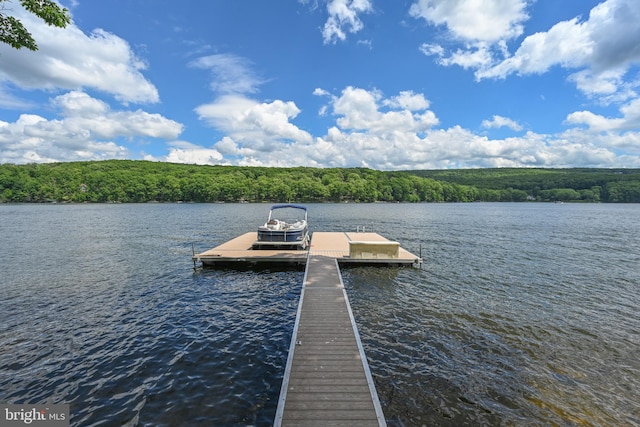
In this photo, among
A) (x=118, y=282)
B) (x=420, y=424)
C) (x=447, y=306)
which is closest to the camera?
(x=420, y=424)

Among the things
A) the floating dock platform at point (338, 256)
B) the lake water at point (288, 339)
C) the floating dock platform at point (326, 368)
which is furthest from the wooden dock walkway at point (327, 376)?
the floating dock platform at point (338, 256)

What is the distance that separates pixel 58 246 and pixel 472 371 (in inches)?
1244

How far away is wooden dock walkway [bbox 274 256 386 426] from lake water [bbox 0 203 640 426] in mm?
871

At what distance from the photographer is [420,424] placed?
609 cm

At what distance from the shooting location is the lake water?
21.6ft

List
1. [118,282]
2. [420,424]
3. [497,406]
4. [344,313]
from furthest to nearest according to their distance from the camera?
[118,282]
[344,313]
[497,406]
[420,424]

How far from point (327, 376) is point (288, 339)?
329 cm

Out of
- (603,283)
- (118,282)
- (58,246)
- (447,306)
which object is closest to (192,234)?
(58,246)

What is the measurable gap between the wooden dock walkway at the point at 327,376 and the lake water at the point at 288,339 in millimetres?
871

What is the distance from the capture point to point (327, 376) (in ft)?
21.2

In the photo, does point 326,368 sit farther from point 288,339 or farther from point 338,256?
point 338,256

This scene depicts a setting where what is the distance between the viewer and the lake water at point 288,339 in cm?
658

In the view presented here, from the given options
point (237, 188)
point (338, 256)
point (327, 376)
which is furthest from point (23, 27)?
point (237, 188)

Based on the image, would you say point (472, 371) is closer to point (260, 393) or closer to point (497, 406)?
point (497, 406)
